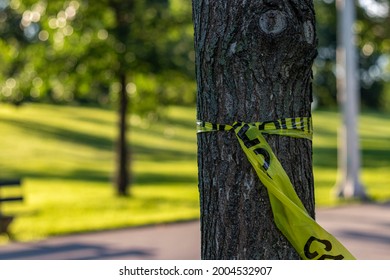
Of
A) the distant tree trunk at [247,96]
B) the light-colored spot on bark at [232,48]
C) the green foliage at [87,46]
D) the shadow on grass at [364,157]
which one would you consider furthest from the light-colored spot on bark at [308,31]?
the shadow on grass at [364,157]

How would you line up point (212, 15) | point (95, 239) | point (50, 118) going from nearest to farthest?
point (212, 15) < point (95, 239) < point (50, 118)

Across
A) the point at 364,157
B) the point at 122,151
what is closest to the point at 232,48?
the point at 122,151

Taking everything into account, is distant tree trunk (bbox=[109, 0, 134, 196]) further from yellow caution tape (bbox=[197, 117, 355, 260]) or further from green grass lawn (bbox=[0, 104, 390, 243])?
yellow caution tape (bbox=[197, 117, 355, 260])

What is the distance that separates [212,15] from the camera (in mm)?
3791

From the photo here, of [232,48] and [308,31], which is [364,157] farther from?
[232,48]

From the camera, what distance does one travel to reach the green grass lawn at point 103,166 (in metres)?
16.1

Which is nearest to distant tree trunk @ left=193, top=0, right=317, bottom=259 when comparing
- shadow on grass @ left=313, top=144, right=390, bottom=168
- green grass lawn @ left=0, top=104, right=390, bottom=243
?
green grass lawn @ left=0, top=104, right=390, bottom=243

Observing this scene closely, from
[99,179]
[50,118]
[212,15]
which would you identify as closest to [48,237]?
[212,15]

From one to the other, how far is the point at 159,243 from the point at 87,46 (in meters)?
8.25

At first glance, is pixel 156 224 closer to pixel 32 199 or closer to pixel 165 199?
pixel 165 199

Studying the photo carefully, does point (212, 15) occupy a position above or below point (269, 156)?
above

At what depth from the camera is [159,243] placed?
36.2 feet

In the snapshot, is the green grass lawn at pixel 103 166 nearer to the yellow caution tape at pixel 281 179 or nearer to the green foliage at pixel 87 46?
the green foliage at pixel 87 46

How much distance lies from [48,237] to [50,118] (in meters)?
40.9
